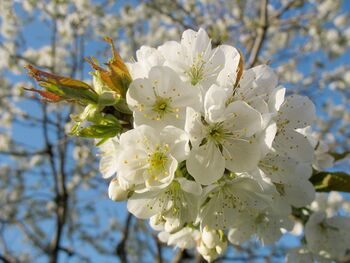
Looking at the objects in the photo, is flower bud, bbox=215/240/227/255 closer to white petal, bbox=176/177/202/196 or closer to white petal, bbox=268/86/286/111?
white petal, bbox=176/177/202/196

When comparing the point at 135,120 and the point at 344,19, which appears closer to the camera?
the point at 135,120

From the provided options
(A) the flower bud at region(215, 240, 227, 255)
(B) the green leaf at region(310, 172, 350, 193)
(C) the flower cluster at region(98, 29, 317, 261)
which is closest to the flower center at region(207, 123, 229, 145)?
(C) the flower cluster at region(98, 29, 317, 261)

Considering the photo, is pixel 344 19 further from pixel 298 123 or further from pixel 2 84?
pixel 298 123

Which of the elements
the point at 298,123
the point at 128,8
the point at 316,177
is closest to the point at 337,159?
the point at 316,177

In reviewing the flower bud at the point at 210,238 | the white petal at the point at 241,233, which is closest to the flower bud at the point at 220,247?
the flower bud at the point at 210,238

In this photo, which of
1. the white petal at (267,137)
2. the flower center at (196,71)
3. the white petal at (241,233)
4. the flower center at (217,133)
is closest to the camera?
the white petal at (267,137)

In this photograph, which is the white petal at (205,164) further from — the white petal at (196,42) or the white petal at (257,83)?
the white petal at (196,42)

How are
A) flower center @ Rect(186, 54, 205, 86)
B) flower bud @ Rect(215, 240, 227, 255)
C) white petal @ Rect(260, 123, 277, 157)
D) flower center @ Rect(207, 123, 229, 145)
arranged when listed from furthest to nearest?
flower bud @ Rect(215, 240, 227, 255) → flower center @ Rect(186, 54, 205, 86) → flower center @ Rect(207, 123, 229, 145) → white petal @ Rect(260, 123, 277, 157)
